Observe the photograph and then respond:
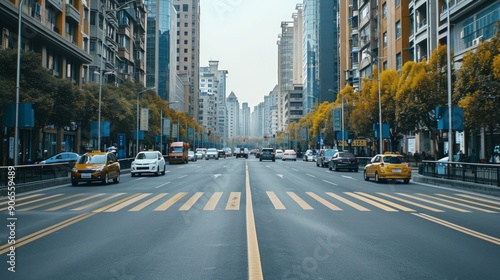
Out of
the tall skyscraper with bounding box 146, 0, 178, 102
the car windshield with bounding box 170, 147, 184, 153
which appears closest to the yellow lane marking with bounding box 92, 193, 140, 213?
the car windshield with bounding box 170, 147, 184, 153

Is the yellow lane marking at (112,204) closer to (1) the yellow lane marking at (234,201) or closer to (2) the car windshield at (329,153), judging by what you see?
(1) the yellow lane marking at (234,201)

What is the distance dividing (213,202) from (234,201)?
2.39ft

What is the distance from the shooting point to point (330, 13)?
135m

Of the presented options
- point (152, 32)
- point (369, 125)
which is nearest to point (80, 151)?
point (369, 125)

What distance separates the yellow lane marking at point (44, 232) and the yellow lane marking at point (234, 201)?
155 inches

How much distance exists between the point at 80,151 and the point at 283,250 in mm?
48765

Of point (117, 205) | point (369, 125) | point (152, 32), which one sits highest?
point (152, 32)

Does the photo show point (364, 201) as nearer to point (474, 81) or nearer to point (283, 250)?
point (283, 250)

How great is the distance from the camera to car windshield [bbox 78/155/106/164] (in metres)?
24.5

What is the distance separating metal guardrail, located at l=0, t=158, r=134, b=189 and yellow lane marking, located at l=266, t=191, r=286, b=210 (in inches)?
431

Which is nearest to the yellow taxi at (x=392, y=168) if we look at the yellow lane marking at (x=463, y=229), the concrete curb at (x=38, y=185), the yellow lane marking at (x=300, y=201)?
the yellow lane marking at (x=300, y=201)

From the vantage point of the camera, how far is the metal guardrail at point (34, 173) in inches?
784

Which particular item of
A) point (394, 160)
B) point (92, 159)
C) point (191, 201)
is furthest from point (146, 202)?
point (394, 160)

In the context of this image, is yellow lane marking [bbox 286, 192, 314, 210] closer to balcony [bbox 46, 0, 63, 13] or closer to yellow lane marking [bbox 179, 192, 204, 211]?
yellow lane marking [bbox 179, 192, 204, 211]
